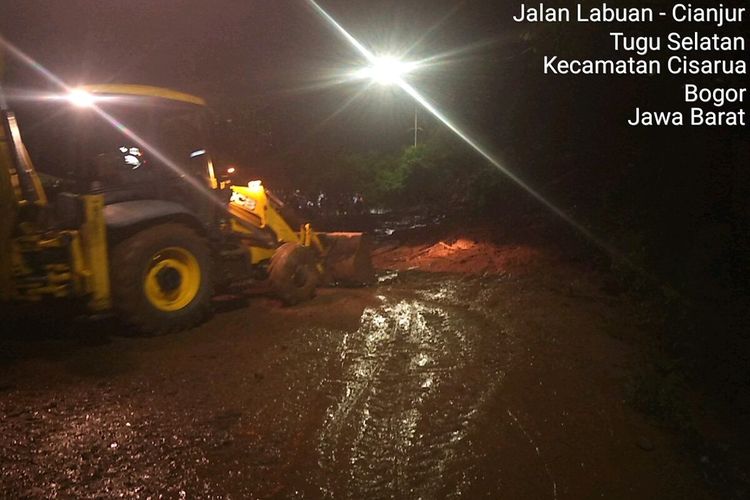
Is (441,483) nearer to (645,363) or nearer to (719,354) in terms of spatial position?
(645,363)

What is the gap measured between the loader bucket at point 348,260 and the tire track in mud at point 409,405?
237 centimetres

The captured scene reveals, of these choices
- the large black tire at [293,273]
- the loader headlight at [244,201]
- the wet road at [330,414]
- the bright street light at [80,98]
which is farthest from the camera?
the loader headlight at [244,201]

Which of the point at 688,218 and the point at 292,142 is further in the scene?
the point at 292,142

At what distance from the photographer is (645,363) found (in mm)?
6582

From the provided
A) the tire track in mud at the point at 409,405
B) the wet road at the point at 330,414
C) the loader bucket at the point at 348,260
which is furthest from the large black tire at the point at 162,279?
the loader bucket at the point at 348,260

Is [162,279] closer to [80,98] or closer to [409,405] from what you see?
[80,98]

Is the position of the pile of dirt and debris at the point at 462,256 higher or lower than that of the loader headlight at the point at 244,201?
lower

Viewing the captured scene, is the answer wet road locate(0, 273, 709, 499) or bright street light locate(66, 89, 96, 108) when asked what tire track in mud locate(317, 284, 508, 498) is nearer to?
wet road locate(0, 273, 709, 499)

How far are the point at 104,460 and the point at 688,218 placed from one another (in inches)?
434

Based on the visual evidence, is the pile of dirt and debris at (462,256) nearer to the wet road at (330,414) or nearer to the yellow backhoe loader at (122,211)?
the wet road at (330,414)

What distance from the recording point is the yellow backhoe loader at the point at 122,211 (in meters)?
6.41

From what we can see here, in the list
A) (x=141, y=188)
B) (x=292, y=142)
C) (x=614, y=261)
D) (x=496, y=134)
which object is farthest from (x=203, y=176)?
(x=292, y=142)

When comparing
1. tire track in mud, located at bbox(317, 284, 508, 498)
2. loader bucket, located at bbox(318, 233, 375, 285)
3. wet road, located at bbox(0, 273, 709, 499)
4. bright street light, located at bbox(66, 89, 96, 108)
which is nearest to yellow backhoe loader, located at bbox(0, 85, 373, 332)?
bright street light, located at bbox(66, 89, 96, 108)

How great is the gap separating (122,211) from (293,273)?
270 centimetres
